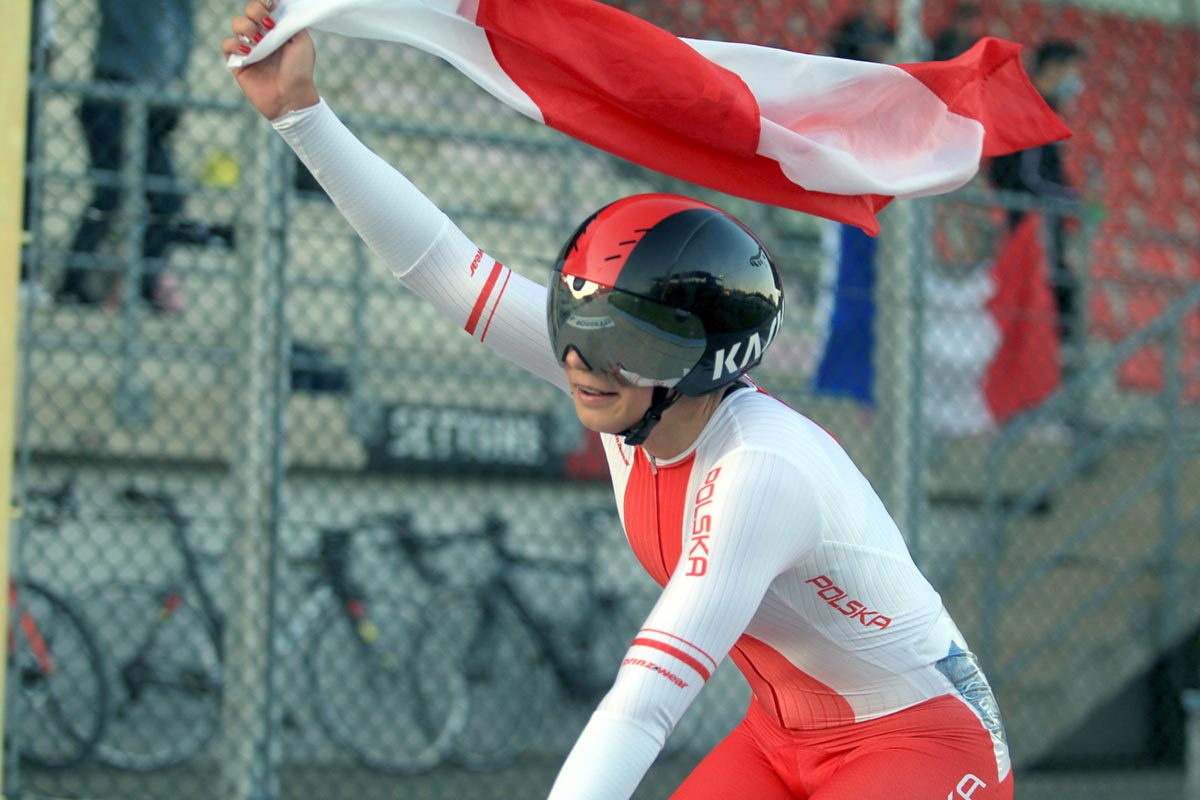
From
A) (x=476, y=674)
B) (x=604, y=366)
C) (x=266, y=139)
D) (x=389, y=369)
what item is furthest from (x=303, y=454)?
(x=604, y=366)

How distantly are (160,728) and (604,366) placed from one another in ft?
15.0

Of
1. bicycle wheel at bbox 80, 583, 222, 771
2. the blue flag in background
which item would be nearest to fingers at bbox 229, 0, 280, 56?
the blue flag in background

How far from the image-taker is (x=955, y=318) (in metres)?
7.25

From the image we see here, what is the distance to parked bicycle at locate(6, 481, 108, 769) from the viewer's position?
19.4 ft

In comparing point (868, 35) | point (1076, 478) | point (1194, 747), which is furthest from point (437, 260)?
point (1076, 478)

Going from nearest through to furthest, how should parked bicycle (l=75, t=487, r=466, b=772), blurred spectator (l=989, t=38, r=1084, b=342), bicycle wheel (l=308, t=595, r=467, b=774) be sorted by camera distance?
1. parked bicycle (l=75, t=487, r=466, b=772)
2. bicycle wheel (l=308, t=595, r=467, b=774)
3. blurred spectator (l=989, t=38, r=1084, b=342)

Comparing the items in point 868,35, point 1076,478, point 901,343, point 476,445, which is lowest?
point 1076,478

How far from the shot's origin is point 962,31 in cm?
718

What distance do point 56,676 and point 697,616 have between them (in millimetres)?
4757

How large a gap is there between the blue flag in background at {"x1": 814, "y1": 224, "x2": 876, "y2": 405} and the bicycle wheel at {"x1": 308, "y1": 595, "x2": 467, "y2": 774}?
2.34 meters

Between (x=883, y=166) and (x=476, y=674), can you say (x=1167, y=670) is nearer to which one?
(x=476, y=674)

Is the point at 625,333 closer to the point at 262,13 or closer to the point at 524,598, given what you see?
the point at 262,13

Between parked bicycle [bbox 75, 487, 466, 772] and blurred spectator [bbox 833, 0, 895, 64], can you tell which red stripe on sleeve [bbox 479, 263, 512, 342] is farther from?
parked bicycle [bbox 75, 487, 466, 772]

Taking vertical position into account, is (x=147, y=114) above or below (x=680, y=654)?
below
